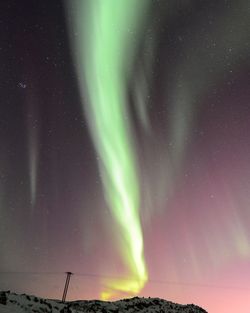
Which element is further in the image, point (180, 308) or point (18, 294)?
point (180, 308)

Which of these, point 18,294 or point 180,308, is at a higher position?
point 180,308

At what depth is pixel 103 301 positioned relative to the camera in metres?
81.6

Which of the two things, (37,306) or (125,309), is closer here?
(37,306)

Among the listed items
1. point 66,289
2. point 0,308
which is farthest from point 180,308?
point 0,308

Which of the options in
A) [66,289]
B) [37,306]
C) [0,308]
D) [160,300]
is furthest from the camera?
[160,300]

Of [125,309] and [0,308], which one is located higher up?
[125,309]

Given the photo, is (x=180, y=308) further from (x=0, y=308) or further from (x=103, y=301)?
(x=0, y=308)

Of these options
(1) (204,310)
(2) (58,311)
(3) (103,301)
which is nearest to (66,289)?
(3) (103,301)

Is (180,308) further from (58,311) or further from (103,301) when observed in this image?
(58,311)

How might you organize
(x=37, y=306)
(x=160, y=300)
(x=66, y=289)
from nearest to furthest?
(x=37, y=306) < (x=66, y=289) < (x=160, y=300)

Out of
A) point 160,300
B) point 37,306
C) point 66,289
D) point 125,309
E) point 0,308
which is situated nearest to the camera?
point 0,308

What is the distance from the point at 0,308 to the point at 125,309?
4348 centimetres

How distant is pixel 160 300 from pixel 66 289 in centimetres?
3234

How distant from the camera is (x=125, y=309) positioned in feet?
261
